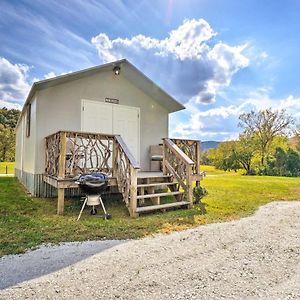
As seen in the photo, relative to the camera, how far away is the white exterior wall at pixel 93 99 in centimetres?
707

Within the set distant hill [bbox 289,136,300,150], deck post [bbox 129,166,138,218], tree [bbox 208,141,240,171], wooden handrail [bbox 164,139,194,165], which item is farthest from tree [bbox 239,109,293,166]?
deck post [bbox 129,166,138,218]

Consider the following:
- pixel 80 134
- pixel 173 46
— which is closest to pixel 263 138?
pixel 173 46

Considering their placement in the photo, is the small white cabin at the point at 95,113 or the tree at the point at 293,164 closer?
the small white cabin at the point at 95,113

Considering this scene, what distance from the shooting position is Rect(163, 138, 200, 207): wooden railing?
669cm

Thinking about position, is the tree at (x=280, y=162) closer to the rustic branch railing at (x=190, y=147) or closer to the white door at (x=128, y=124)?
the rustic branch railing at (x=190, y=147)

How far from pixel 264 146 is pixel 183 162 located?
21.1m

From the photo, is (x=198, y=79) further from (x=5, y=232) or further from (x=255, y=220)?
(x=5, y=232)

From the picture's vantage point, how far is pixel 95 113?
7.80 meters

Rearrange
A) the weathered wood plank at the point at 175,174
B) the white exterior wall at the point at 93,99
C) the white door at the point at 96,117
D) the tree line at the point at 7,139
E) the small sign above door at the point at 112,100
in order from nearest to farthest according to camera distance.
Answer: the weathered wood plank at the point at 175,174
the white exterior wall at the point at 93,99
the white door at the point at 96,117
the small sign above door at the point at 112,100
the tree line at the point at 7,139

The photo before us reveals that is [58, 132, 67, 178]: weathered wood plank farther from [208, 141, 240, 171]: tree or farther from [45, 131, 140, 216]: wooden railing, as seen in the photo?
[208, 141, 240, 171]: tree

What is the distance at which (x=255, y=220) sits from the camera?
5410 millimetres

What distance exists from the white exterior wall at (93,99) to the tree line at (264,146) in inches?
687

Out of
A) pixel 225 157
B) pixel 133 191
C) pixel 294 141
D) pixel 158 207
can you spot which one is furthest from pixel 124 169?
pixel 294 141

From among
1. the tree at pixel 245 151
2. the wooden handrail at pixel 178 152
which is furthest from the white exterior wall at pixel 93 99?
the tree at pixel 245 151
